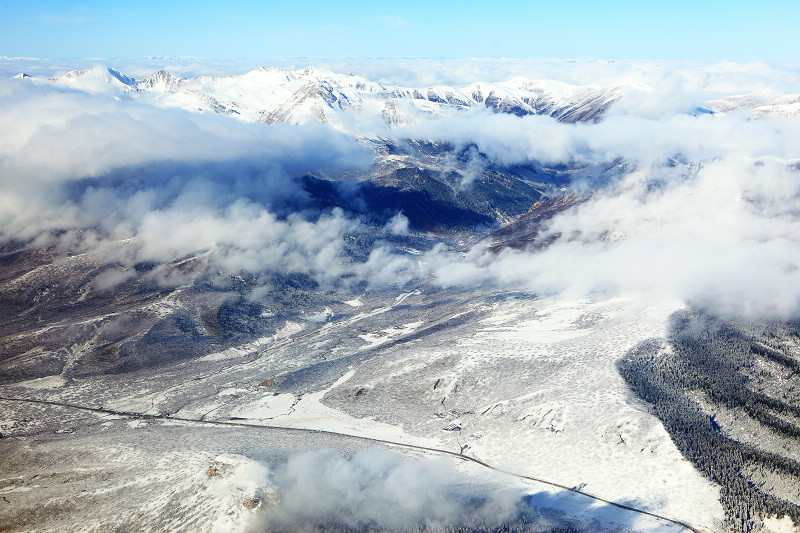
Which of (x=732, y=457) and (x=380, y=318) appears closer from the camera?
(x=732, y=457)

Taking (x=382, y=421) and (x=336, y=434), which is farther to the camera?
(x=382, y=421)

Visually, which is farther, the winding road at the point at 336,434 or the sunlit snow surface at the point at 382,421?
the winding road at the point at 336,434

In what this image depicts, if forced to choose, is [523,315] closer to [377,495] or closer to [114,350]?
[377,495]

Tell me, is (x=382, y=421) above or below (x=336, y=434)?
above

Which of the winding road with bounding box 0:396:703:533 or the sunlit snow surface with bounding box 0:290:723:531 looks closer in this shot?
the sunlit snow surface with bounding box 0:290:723:531

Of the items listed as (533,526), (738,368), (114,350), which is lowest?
(114,350)

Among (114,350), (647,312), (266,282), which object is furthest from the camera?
(266,282)

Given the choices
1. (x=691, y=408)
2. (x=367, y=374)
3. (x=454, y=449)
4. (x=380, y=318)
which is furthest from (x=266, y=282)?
(x=691, y=408)

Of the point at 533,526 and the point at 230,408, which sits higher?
the point at 533,526
